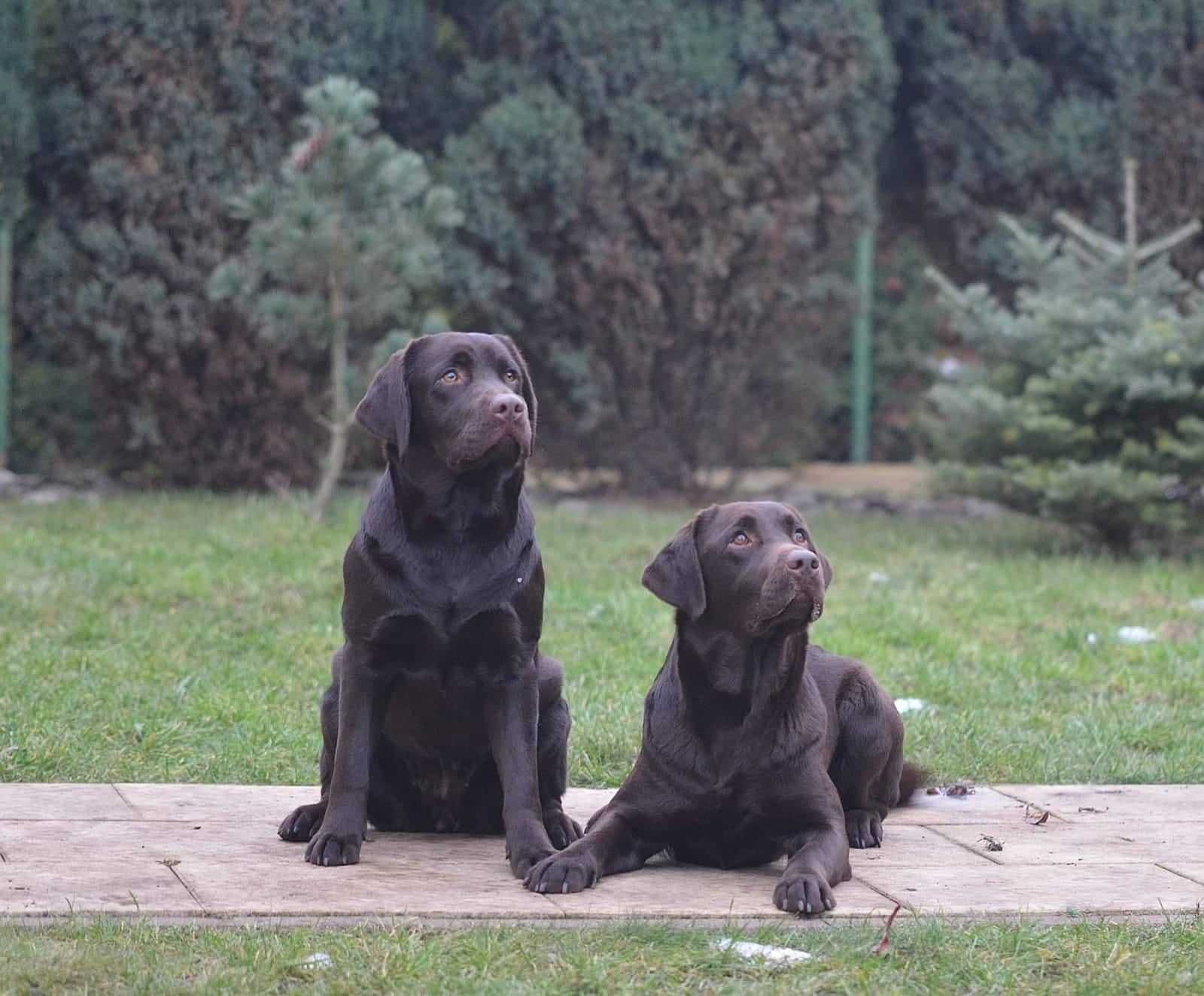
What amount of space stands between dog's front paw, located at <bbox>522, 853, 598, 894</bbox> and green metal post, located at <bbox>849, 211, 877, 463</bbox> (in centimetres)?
954

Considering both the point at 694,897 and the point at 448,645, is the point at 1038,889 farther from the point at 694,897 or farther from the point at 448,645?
the point at 448,645

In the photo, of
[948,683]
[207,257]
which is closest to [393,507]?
[948,683]

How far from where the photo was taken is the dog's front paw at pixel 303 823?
451cm

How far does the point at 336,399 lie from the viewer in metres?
10.2

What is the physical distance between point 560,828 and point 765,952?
107 cm

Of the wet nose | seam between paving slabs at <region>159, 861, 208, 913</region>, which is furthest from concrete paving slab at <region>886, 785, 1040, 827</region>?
seam between paving slabs at <region>159, 861, 208, 913</region>

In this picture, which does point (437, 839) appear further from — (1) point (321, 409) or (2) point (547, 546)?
(1) point (321, 409)

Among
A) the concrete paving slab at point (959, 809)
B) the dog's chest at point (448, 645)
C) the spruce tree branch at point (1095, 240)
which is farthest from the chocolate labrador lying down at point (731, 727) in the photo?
the spruce tree branch at point (1095, 240)

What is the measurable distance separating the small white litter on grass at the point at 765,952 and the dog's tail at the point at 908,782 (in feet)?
5.45

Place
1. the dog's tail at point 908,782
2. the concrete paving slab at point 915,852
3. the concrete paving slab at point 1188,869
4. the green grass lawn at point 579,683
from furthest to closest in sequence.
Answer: the dog's tail at point 908,782
the concrete paving slab at point 915,852
the concrete paving slab at point 1188,869
the green grass lawn at point 579,683

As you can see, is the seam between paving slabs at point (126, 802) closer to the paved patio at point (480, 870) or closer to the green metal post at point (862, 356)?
the paved patio at point (480, 870)

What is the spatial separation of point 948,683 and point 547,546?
3.43m

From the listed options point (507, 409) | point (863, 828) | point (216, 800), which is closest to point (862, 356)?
point (863, 828)

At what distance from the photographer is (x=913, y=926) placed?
3758 millimetres
